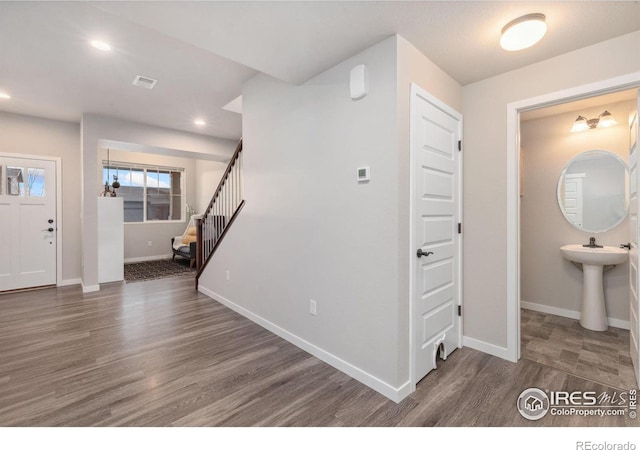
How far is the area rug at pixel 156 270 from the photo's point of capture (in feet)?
17.8

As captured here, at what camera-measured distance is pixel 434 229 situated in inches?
90.0

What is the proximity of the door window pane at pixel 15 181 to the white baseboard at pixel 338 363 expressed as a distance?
4096 millimetres

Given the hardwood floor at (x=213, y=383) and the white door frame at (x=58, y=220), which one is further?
the white door frame at (x=58, y=220)

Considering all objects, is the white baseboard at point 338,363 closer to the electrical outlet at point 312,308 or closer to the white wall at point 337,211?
the white wall at point 337,211

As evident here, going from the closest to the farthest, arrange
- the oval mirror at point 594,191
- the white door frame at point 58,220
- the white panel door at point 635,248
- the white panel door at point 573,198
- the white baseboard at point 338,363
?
the white baseboard at point 338,363, the white panel door at point 635,248, the oval mirror at point 594,191, the white panel door at point 573,198, the white door frame at point 58,220

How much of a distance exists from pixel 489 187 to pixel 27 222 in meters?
6.38

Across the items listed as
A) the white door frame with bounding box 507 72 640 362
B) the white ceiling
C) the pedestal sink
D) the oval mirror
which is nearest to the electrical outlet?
the white door frame with bounding box 507 72 640 362

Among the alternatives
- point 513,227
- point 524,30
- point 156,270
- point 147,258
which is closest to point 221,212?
point 156,270

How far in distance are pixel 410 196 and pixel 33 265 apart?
5867 mm

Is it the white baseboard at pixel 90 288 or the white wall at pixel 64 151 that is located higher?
the white wall at pixel 64 151

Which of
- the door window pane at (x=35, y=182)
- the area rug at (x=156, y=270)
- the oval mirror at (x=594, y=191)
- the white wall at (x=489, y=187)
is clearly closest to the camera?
the white wall at (x=489, y=187)

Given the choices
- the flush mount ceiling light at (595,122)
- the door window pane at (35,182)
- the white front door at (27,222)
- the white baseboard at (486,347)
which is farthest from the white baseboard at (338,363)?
the door window pane at (35,182)

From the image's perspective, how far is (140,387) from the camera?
2.04 meters
